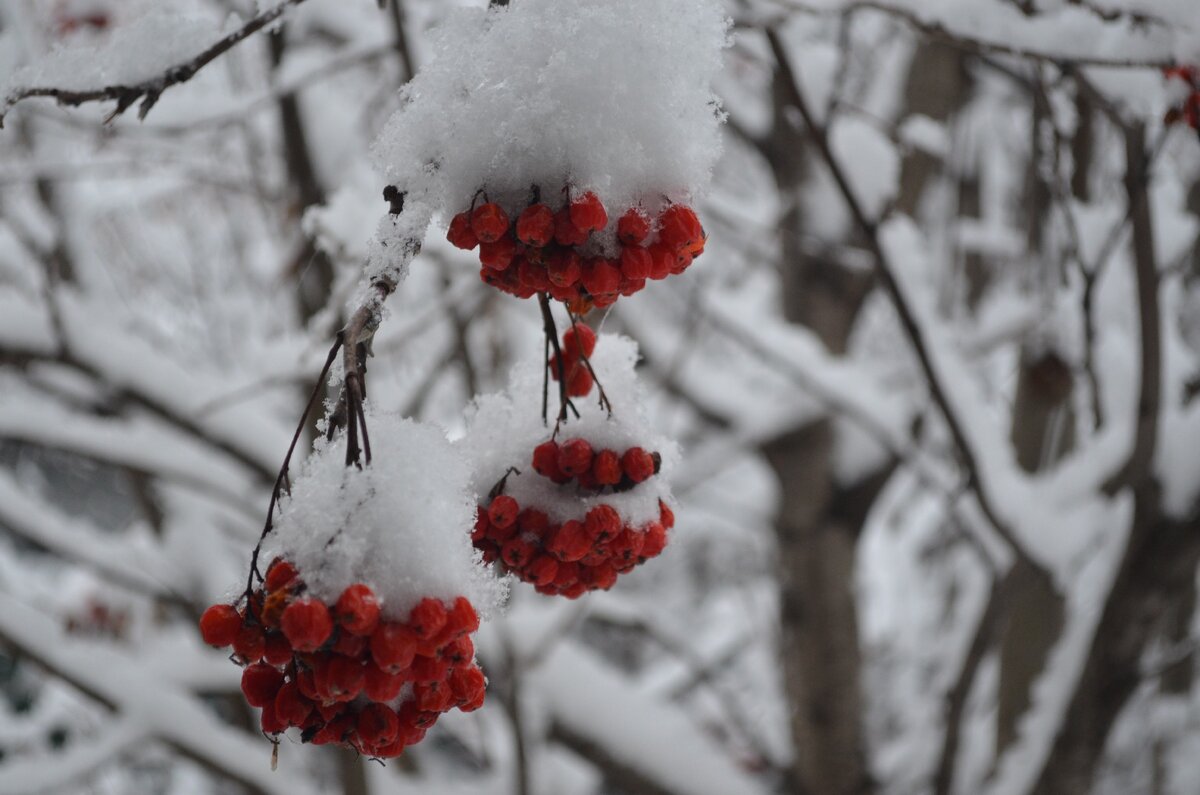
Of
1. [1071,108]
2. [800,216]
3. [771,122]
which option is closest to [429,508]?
[1071,108]

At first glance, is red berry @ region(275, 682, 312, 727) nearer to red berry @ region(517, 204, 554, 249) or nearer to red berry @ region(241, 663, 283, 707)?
red berry @ region(241, 663, 283, 707)

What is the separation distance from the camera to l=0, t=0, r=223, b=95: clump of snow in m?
0.91

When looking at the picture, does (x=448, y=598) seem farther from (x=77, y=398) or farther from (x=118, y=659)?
(x=77, y=398)

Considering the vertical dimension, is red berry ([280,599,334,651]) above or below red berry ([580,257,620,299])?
below

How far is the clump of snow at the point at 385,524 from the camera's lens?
2.27 ft

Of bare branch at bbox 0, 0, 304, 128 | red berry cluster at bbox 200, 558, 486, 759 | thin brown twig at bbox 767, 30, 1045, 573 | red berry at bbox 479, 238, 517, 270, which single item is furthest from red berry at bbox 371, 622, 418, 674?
thin brown twig at bbox 767, 30, 1045, 573

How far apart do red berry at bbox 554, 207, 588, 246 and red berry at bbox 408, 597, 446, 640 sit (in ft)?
1.10

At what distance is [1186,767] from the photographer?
4.93 m

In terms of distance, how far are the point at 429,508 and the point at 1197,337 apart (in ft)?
14.9

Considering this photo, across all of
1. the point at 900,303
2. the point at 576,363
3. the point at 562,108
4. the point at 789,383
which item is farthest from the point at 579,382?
the point at 789,383

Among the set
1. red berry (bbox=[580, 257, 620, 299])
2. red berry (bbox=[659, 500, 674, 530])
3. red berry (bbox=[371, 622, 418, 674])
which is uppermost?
red berry (bbox=[580, 257, 620, 299])

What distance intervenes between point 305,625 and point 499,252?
358mm

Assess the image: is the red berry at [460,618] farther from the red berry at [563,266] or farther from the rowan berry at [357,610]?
the red berry at [563,266]

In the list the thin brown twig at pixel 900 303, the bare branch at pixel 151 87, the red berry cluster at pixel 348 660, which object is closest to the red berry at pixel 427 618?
the red berry cluster at pixel 348 660
